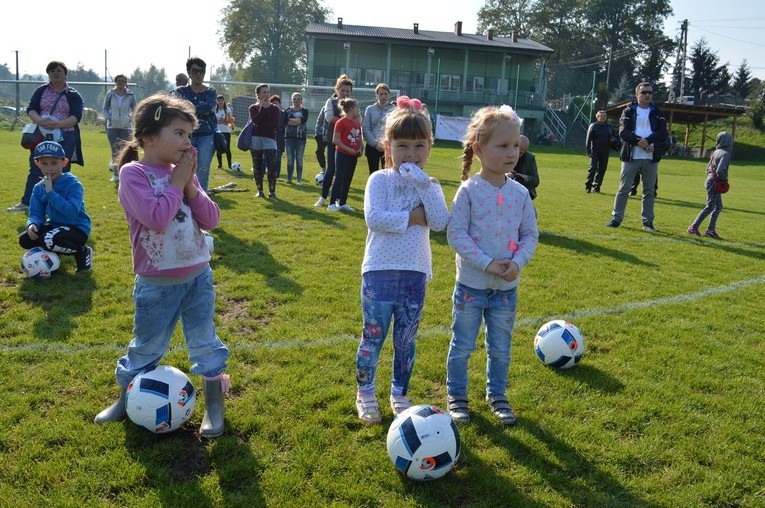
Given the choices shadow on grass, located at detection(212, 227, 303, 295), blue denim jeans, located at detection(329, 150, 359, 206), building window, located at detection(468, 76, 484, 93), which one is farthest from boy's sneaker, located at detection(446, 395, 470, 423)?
building window, located at detection(468, 76, 484, 93)

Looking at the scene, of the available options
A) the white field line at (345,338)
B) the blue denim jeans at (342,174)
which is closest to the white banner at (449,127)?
the blue denim jeans at (342,174)

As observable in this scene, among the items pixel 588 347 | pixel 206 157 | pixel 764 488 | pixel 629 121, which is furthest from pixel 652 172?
pixel 764 488

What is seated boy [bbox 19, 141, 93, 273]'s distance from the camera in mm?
5906

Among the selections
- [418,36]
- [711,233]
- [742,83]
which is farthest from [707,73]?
[711,233]

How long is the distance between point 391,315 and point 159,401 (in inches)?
52.2

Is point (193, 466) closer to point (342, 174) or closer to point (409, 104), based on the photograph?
point (409, 104)

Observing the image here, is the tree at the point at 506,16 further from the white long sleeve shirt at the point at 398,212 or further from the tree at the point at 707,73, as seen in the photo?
the white long sleeve shirt at the point at 398,212

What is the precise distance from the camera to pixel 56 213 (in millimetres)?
6125

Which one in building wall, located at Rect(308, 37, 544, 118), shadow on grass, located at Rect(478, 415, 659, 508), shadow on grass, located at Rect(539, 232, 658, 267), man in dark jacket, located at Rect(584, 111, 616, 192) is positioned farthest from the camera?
building wall, located at Rect(308, 37, 544, 118)

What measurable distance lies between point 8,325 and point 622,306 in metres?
5.35

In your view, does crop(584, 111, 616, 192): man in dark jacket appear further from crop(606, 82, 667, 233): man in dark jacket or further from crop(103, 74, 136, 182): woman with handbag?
crop(103, 74, 136, 182): woman with handbag

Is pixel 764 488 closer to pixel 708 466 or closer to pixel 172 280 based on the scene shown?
pixel 708 466

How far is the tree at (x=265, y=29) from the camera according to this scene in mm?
69312

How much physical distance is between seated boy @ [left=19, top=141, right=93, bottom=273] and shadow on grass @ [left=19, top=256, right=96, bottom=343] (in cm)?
26
